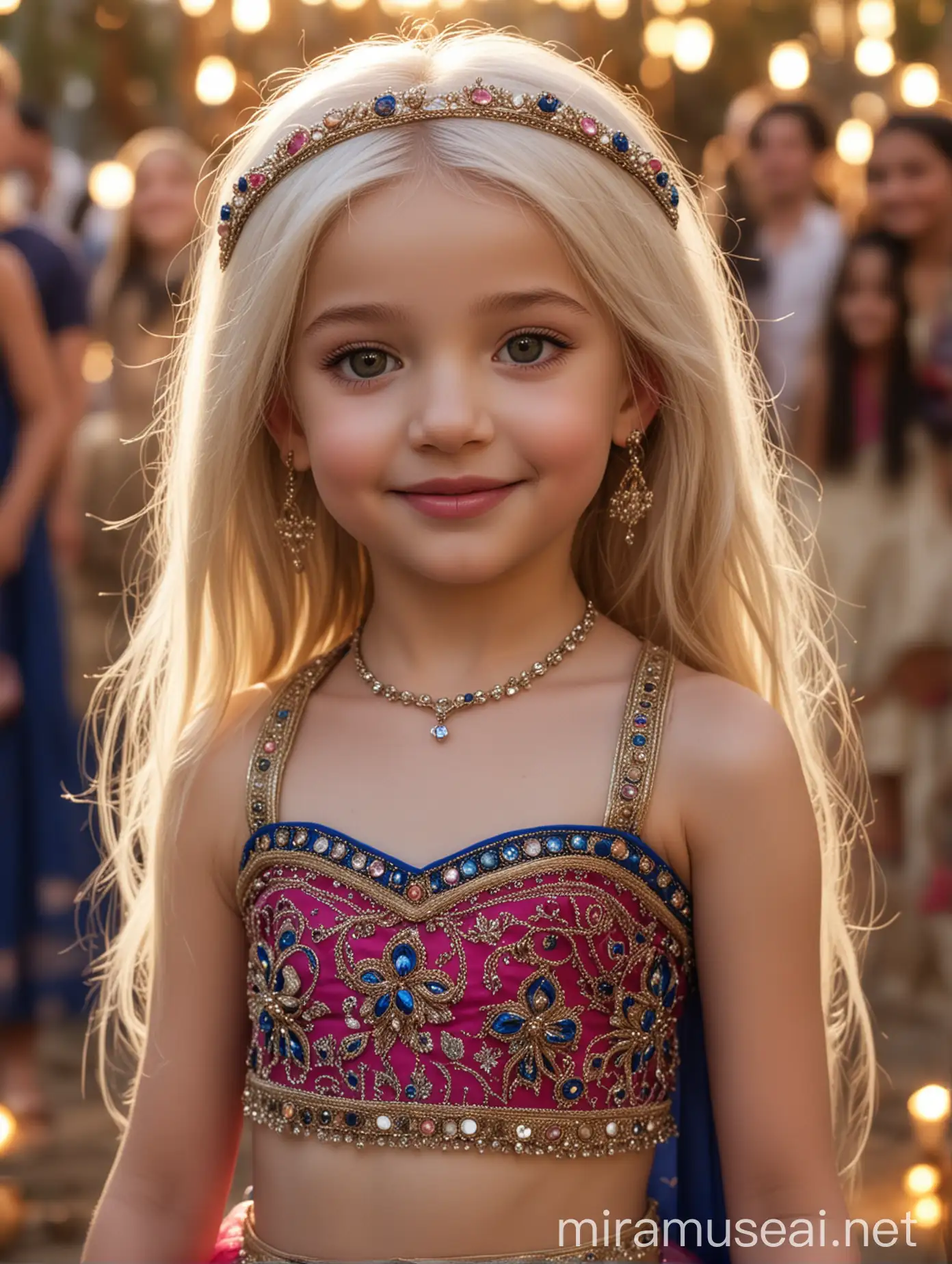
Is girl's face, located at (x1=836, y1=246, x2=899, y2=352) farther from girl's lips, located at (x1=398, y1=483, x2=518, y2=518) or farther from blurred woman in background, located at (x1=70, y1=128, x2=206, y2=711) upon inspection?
girl's lips, located at (x1=398, y1=483, x2=518, y2=518)

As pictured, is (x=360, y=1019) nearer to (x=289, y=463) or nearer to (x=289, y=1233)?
(x=289, y=1233)

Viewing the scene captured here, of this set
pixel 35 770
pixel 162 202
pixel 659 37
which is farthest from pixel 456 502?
pixel 659 37

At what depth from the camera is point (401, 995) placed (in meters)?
1.55

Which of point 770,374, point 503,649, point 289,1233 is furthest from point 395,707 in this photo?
point 770,374

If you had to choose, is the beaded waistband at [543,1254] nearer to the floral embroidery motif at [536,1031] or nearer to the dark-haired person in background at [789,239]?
the floral embroidery motif at [536,1031]

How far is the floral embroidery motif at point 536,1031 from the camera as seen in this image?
1548mm

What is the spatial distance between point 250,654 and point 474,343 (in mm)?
506

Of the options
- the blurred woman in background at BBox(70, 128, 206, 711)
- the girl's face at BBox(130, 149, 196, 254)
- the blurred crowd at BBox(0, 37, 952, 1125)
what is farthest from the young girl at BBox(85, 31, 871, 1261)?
the girl's face at BBox(130, 149, 196, 254)

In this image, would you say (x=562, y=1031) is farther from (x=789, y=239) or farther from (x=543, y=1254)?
(x=789, y=239)

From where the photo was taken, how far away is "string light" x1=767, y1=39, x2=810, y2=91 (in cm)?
563

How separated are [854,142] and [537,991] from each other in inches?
203

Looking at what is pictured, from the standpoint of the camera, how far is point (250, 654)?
1.87 meters

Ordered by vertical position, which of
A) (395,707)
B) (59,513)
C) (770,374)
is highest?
(770,374)

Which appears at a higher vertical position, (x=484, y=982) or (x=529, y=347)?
(x=529, y=347)
